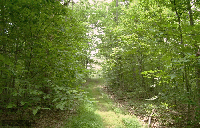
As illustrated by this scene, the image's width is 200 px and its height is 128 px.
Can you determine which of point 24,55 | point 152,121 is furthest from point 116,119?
point 24,55

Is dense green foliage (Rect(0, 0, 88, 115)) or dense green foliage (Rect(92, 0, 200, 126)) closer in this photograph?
dense green foliage (Rect(92, 0, 200, 126))

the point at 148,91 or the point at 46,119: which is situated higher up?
the point at 148,91

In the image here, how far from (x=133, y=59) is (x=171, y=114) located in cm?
553

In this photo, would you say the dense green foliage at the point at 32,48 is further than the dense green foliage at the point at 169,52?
Yes

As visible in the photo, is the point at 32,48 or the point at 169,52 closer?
the point at 169,52


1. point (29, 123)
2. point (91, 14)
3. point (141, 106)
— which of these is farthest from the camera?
point (91, 14)

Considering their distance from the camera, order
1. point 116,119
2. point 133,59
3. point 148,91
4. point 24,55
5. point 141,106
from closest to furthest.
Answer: point 24,55 < point 116,119 < point 141,106 < point 148,91 < point 133,59

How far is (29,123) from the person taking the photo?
17.0 ft

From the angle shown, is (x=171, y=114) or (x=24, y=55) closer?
(x=24, y=55)

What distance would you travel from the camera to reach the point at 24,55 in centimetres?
406

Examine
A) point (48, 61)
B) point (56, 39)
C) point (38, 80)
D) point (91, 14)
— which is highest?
point (91, 14)

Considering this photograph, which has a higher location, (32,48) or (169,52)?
(32,48)

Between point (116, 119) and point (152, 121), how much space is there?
204 cm

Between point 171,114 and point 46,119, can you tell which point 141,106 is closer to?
point 171,114
